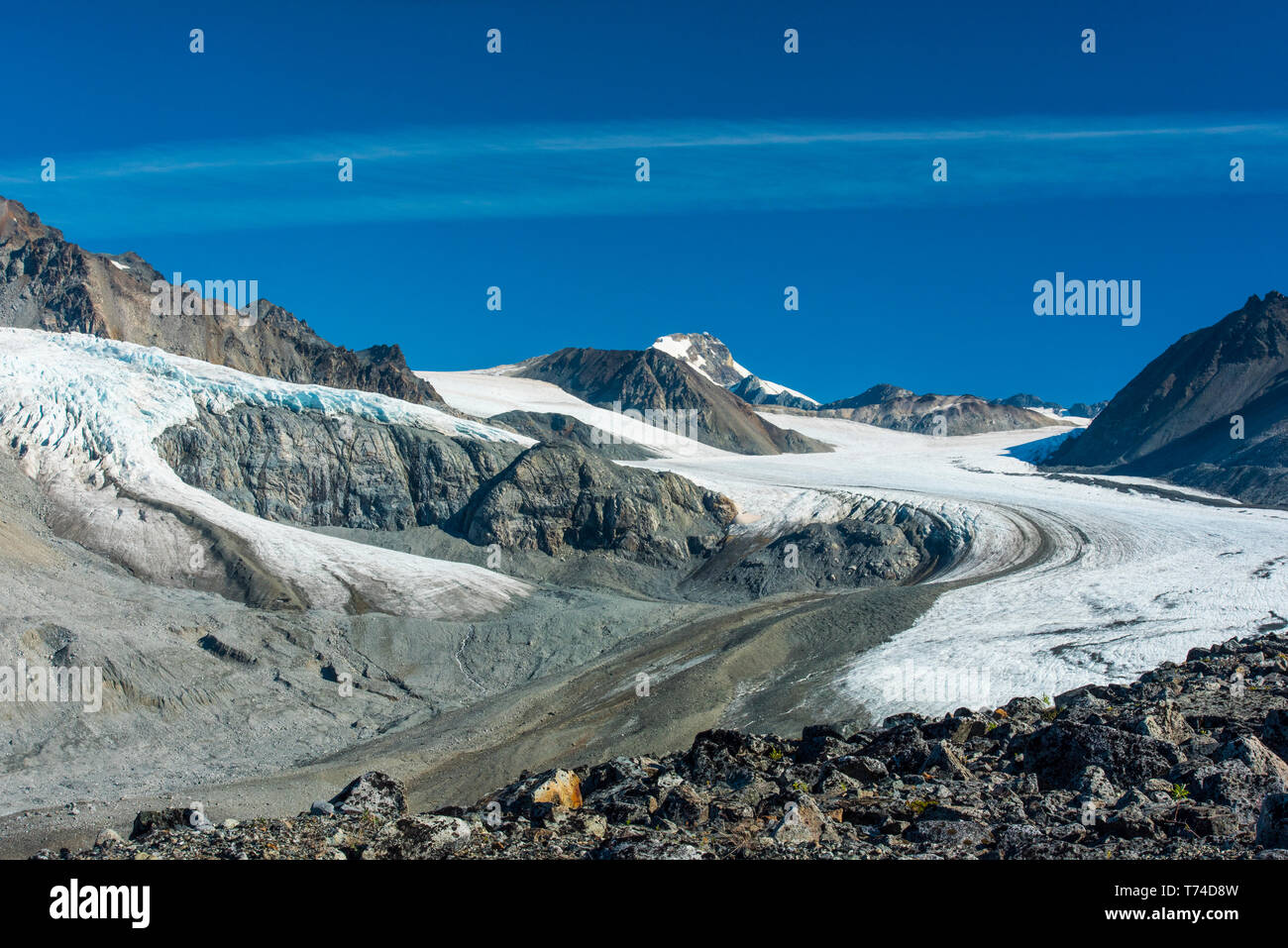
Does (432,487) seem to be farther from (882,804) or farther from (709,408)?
(709,408)

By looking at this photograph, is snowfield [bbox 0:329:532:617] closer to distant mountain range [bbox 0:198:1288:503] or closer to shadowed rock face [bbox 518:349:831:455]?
distant mountain range [bbox 0:198:1288:503]

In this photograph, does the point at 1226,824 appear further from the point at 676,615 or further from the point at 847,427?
the point at 847,427

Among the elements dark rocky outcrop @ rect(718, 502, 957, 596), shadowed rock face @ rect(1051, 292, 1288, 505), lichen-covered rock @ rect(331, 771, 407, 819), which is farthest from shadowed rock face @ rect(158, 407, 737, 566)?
shadowed rock face @ rect(1051, 292, 1288, 505)

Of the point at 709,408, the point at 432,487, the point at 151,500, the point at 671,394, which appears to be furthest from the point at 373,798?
the point at 671,394

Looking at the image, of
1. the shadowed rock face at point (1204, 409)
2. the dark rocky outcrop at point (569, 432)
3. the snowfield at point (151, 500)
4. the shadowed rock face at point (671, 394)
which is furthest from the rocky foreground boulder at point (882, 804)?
the shadowed rock face at point (671, 394)

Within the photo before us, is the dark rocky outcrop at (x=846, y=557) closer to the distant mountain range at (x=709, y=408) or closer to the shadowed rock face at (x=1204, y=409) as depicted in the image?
the distant mountain range at (x=709, y=408)

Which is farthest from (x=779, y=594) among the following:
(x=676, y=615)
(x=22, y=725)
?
(x=22, y=725)
